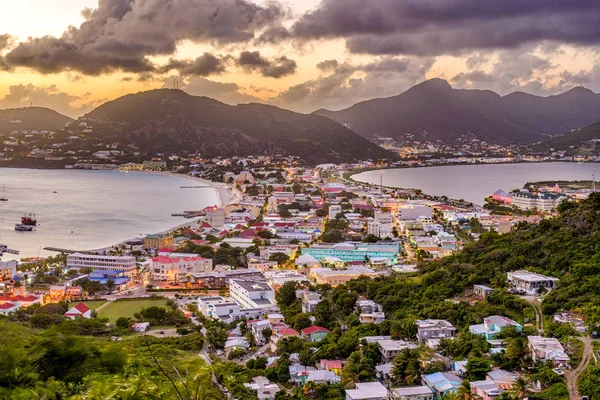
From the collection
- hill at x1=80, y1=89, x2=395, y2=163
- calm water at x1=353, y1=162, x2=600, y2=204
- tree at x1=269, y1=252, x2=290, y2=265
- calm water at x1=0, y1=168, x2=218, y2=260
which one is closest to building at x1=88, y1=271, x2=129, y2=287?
tree at x1=269, y1=252, x2=290, y2=265

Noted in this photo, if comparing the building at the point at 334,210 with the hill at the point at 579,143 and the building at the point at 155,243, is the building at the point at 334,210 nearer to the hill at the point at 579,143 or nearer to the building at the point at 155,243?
the building at the point at 155,243

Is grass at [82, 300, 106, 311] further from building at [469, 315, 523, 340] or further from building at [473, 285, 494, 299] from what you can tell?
building at [469, 315, 523, 340]

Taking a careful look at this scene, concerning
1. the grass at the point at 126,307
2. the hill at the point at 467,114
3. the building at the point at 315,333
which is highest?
the hill at the point at 467,114

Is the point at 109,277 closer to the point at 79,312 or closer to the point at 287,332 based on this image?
the point at 79,312

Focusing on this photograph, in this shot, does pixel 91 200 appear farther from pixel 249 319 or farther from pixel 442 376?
pixel 442 376

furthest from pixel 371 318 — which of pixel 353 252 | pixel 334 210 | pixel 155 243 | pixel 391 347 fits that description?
pixel 334 210

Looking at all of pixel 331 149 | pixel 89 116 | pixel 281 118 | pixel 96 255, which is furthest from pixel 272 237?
pixel 89 116

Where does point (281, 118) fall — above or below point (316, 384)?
above

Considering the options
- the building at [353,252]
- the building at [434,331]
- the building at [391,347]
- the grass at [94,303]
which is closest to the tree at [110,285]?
the grass at [94,303]
